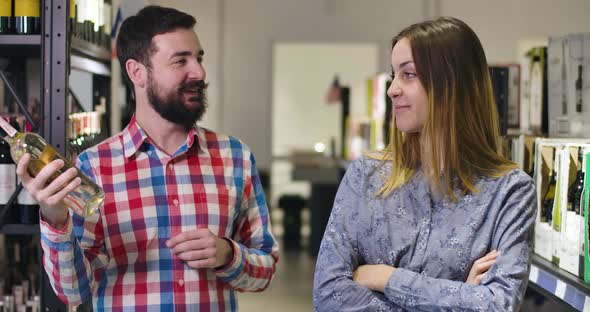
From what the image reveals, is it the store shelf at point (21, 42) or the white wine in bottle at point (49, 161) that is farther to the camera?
the store shelf at point (21, 42)

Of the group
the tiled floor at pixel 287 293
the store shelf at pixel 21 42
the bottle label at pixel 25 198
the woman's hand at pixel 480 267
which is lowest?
the tiled floor at pixel 287 293

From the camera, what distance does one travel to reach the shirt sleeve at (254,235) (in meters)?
2.41

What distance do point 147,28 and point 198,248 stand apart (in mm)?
635

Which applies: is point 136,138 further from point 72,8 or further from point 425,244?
point 425,244

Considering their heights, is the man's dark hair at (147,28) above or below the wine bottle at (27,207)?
above

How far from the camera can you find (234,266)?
2.30 metres

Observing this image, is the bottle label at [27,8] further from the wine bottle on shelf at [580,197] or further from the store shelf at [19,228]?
the wine bottle on shelf at [580,197]

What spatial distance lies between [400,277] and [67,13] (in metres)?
1.36

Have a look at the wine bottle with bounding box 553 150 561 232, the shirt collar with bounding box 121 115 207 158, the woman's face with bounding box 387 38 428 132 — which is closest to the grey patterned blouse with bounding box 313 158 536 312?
the woman's face with bounding box 387 38 428 132

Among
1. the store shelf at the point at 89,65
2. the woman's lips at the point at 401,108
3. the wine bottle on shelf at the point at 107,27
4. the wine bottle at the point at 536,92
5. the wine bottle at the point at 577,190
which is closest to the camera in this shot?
the woman's lips at the point at 401,108

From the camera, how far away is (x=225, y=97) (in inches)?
482

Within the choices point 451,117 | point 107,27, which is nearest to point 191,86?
point 451,117

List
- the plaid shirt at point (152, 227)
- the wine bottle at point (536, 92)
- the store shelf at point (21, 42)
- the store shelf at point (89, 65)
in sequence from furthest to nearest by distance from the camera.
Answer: the wine bottle at point (536, 92), the store shelf at point (89, 65), the store shelf at point (21, 42), the plaid shirt at point (152, 227)

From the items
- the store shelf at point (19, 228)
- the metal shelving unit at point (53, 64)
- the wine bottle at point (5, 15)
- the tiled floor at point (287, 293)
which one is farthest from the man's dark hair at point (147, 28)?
the tiled floor at point (287, 293)
